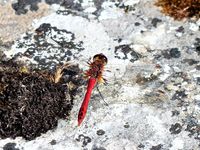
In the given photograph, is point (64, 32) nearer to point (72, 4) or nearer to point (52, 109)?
point (72, 4)

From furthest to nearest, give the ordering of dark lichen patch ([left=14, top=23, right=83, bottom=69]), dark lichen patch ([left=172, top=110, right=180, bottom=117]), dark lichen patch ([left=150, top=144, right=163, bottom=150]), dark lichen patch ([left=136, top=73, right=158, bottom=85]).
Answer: dark lichen patch ([left=14, top=23, right=83, bottom=69]) < dark lichen patch ([left=136, top=73, right=158, bottom=85]) < dark lichen patch ([left=172, top=110, right=180, bottom=117]) < dark lichen patch ([left=150, top=144, right=163, bottom=150])

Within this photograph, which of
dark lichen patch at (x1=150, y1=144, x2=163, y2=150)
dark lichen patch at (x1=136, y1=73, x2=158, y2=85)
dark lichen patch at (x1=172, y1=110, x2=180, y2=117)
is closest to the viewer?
dark lichen patch at (x1=150, y1=144, x2=163, y2=150)

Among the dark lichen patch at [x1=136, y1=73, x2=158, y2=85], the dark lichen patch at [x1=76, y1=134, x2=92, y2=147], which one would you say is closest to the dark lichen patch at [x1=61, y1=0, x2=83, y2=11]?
the dark lichen patch at [x1=136, y1=73, x2=158, y2=85]

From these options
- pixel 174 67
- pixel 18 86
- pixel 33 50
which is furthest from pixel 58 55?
pixel 174 67

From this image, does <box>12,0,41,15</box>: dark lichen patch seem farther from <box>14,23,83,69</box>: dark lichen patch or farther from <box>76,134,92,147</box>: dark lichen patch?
<box>76,134,92,147</box>: dark lichen patch

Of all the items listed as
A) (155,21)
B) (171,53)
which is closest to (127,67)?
(171,53)

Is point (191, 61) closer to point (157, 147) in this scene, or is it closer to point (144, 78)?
point (144, 78)
